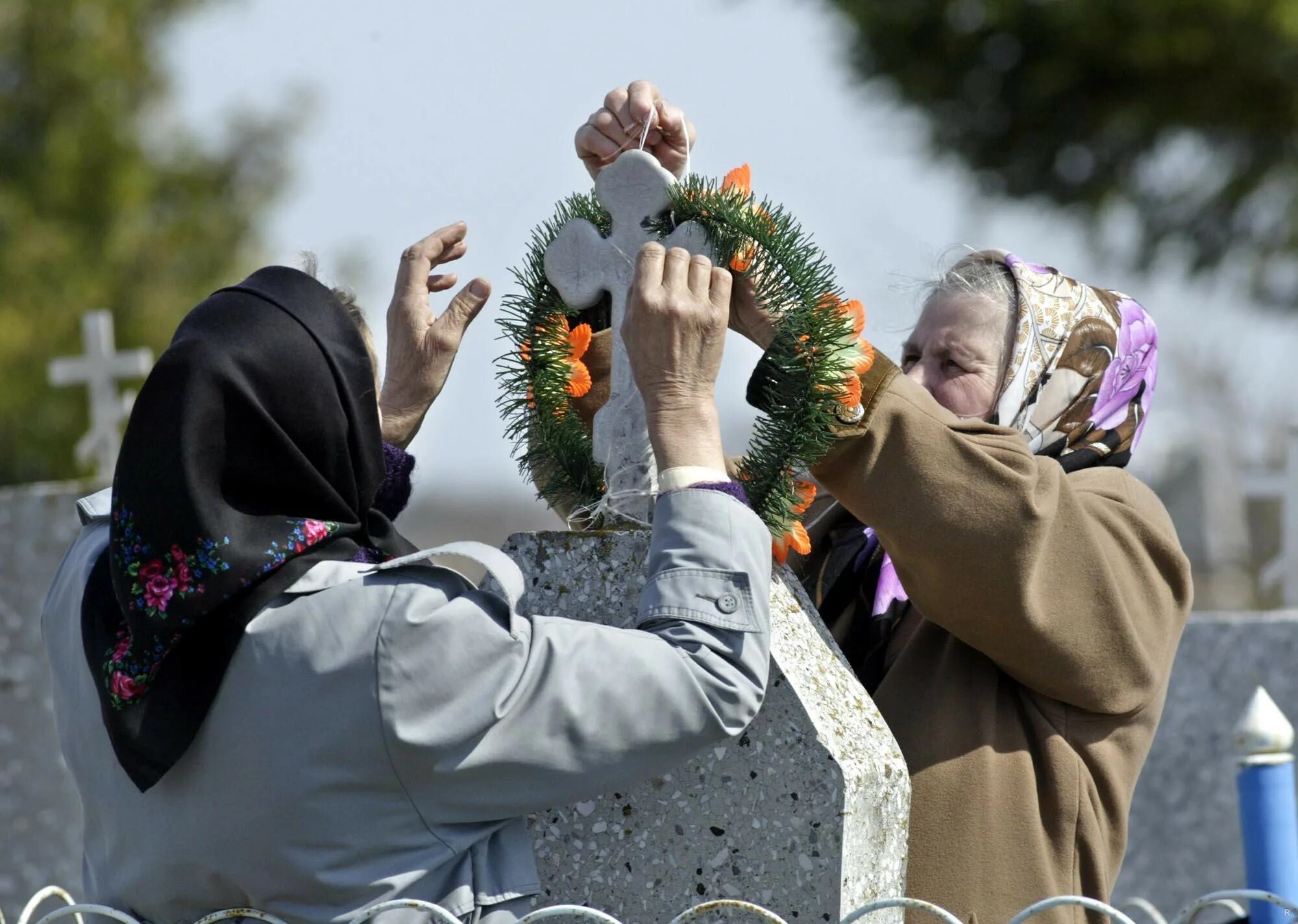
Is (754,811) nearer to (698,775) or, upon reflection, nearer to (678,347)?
(698,775)

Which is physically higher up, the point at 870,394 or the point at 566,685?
the point at 870,394

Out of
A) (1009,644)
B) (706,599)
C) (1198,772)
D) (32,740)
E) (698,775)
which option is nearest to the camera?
(706,599)

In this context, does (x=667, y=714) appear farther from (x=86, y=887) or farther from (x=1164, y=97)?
(x=1164, y=97)

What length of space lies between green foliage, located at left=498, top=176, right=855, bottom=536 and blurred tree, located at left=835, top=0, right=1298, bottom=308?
9.71 meters

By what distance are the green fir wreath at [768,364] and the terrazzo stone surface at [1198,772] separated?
3.11m

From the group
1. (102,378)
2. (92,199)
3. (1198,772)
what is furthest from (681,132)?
(92,199)

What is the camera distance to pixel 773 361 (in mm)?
Result: 1886

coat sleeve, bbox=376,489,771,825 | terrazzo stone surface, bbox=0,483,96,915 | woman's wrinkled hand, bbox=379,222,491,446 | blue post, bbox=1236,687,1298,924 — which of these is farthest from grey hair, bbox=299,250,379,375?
terrazzo stone surface, bbox=0,483,96,915

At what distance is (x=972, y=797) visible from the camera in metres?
2.04

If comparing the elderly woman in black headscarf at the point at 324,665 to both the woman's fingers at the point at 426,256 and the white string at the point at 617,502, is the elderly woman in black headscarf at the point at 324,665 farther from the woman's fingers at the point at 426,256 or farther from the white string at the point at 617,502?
the woman's fingers at the point at 426,256

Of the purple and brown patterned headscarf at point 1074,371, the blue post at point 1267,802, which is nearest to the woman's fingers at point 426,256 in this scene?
the purple and brown patterned headscarf at point 1074,371

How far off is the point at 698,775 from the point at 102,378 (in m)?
4.57

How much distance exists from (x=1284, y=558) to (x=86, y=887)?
4141 mm

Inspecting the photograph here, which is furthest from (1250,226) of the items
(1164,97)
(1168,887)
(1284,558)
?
(1168,887)
